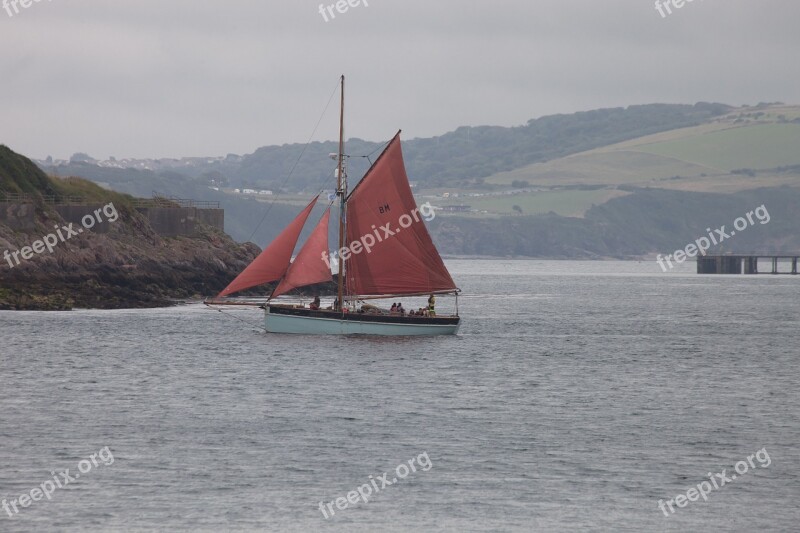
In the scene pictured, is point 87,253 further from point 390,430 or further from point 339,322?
point 390,430

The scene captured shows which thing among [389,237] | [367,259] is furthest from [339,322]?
[389,237]

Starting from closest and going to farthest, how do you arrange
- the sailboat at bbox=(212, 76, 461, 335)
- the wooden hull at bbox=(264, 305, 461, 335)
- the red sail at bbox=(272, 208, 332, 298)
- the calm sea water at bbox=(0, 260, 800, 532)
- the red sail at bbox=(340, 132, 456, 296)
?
the calm sea water at bbox=(0, 260, 800, 532) < the red sail at bbox=(272, 208, 332, 298) < the sailboat at bbox=(212, 76, 461, 335) < the red sail at bbox=(340, 132, 456, 296) < the wooden hull at bbox=(264, 305, 461, 335)

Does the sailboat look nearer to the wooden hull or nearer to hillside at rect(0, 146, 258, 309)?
the wooden hull

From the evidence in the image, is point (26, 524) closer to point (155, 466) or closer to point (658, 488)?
point (155, 466)

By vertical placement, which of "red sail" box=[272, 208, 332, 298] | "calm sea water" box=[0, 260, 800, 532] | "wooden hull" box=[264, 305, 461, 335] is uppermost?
"red sail" box=[272, 208, 332, 298]

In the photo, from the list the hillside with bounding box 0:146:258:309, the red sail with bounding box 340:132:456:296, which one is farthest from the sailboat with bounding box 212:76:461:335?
the hillside with bounding box 0:146:258:309

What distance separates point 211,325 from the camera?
8719cm

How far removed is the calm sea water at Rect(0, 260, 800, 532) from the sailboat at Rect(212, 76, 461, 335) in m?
1.75

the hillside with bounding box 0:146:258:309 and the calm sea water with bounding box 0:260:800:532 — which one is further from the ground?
the hillside with bounding box 0:146:258:309

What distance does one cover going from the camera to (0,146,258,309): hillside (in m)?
95.8

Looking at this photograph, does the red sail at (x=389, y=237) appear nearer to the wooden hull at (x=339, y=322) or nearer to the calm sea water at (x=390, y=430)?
the wooden hull at (x=339, y=322)

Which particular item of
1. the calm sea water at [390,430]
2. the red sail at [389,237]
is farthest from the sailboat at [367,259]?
the calm sea water at [390,430]

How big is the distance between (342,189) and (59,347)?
17.2 m

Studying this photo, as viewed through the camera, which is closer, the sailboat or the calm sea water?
the calm sea water
